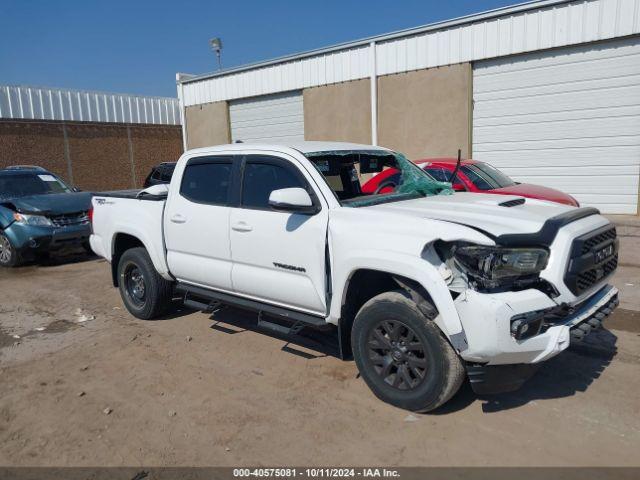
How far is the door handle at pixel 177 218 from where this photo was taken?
17.2ft

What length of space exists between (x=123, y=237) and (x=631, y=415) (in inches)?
211

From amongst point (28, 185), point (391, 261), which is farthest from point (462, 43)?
point (391, 261)

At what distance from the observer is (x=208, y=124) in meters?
20.9

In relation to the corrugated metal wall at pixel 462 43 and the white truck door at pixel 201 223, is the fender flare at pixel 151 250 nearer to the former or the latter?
the white truck door at pixel 201 223

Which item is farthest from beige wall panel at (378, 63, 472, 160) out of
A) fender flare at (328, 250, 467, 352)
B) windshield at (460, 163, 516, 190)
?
fender flare at (328, 250, 467, 352)

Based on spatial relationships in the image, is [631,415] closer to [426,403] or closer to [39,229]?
[426,403]

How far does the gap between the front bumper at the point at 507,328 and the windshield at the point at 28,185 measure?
958 cm

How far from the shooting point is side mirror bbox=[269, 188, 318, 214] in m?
3.96

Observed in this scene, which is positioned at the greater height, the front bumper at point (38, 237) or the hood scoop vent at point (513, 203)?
the hood scoop vent at point (513, 203)

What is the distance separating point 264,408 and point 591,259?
2539 millimetres

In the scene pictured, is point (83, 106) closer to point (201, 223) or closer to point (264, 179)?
point (201, 223)

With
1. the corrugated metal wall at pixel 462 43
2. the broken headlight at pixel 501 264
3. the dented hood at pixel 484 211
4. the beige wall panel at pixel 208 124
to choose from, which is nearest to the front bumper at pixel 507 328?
the broken headlight at pixel 501 264

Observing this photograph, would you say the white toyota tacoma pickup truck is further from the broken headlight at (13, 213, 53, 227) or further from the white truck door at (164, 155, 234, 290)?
the broken headlight at (13, 213, 53, 227)

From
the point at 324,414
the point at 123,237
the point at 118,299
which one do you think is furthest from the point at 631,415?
the point at 118,299
